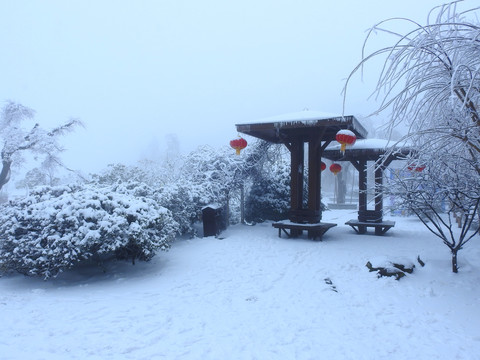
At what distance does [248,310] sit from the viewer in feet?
16.0

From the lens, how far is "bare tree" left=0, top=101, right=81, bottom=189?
1580cm

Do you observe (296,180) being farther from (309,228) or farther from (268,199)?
(268,199)

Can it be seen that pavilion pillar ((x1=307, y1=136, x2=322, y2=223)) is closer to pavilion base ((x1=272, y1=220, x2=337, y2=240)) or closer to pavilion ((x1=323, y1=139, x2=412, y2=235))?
pavilion base ((x1=272, y1=220, x2=337, y2=240))

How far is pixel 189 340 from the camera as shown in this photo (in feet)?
12.7

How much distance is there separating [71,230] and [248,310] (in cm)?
359

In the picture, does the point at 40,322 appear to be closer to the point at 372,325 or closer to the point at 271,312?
the point at 271,312

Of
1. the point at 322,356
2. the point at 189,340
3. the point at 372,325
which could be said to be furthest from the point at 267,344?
the point at 372,325

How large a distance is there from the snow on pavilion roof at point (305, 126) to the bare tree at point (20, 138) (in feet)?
39.0

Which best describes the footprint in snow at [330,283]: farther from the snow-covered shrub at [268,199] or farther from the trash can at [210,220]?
the snow-covered shrub at [268,199]

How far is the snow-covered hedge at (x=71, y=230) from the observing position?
589 centimetres

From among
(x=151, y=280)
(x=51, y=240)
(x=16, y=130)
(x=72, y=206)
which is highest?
(x=16, y=130)

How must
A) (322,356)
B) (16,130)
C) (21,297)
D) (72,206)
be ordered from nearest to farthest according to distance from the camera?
(322,356) → (21,297) → (72,206) → (16,130)

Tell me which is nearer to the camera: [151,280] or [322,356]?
[322,356]

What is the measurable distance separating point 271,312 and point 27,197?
5.57m
